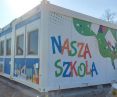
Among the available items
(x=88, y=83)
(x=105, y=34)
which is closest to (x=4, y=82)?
(x=88, y=83)

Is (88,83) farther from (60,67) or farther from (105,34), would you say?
(105,34)

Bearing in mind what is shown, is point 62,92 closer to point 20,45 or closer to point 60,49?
point 60,49

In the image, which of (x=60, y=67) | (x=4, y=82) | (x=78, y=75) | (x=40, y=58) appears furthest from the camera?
(x=4, y=82)

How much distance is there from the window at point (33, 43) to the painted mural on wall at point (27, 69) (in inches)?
10.3

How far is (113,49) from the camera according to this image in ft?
18.2

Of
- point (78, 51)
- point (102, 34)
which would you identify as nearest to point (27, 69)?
point (78, 51)

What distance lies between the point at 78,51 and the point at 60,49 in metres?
0.73

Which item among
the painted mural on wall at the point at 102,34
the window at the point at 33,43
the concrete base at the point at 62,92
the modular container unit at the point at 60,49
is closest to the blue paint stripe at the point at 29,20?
the modular container unit at the point at 60,49

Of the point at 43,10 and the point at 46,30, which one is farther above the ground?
the point at 43,10

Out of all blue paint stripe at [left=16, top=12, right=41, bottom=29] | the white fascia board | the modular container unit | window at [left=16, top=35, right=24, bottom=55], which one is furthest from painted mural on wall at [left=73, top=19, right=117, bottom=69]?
window at [left=16, top=35, right=24, bottom=55]

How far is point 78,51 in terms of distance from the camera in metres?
4.34

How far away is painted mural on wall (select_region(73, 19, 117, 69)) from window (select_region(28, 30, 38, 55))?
1.33m

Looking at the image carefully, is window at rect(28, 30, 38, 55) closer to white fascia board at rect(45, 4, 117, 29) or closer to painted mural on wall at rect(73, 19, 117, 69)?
white fascia board at rect(45, 4, 117, 29)

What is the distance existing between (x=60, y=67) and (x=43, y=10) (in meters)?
1.68
